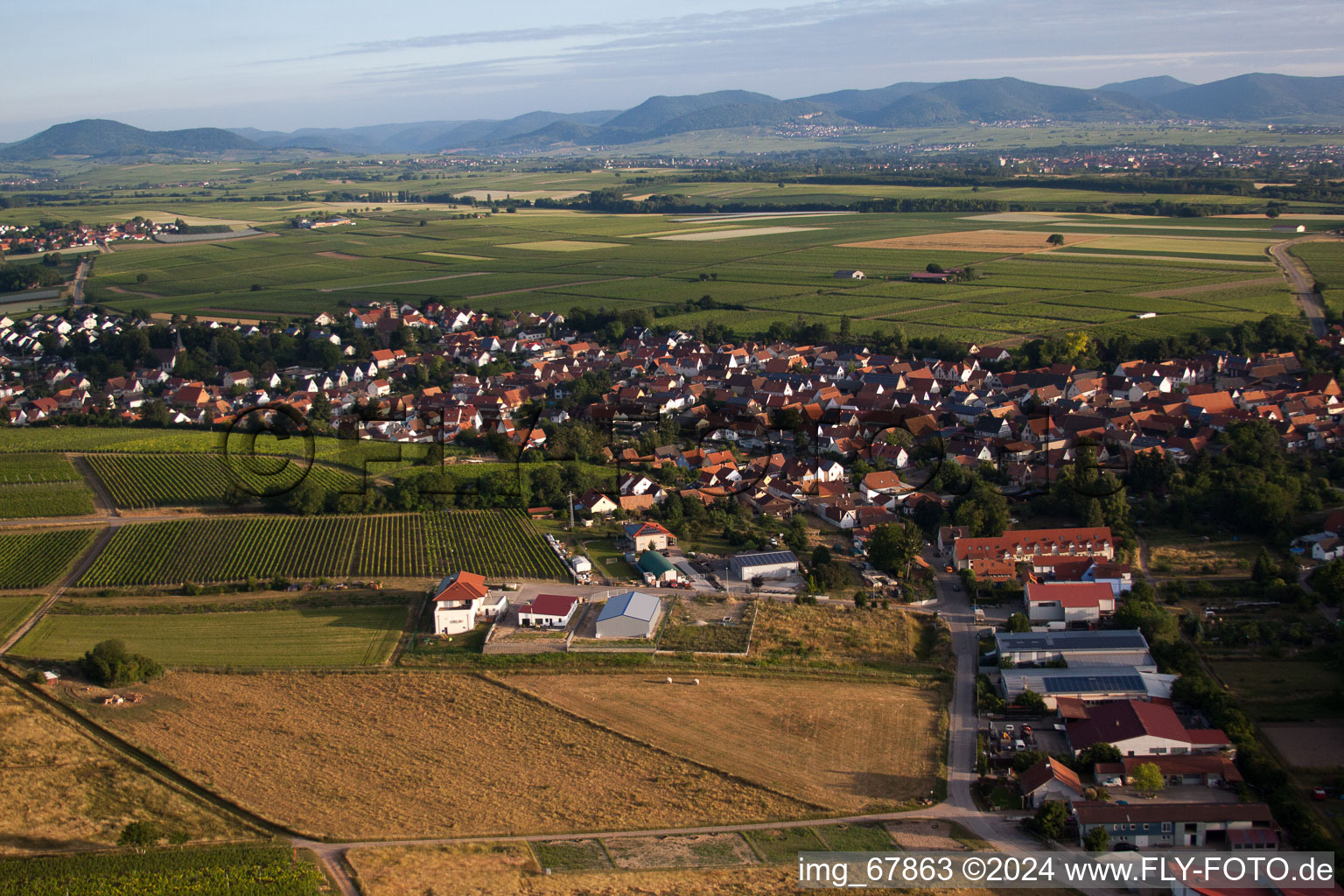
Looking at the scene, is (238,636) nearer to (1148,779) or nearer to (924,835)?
(924,835)

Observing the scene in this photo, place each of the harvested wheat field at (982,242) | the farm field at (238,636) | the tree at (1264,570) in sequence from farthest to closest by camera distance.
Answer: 1. the harvested wheat field at (982,242)
2. the tree at (1264,570)
3. the farm field at (238,636)

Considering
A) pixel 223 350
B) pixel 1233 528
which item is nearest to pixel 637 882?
pixel 1233 528

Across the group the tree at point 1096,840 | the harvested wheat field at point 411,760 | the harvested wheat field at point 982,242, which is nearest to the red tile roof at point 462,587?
the harvested wheat field at point 411,760

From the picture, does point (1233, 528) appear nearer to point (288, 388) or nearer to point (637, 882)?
point (637, 882)

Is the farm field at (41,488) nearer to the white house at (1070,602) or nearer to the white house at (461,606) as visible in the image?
the white house at (461,606)

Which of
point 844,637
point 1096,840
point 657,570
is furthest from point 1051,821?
point 657,570

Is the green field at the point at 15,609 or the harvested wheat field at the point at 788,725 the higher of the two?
the green field at the point at 15,609
